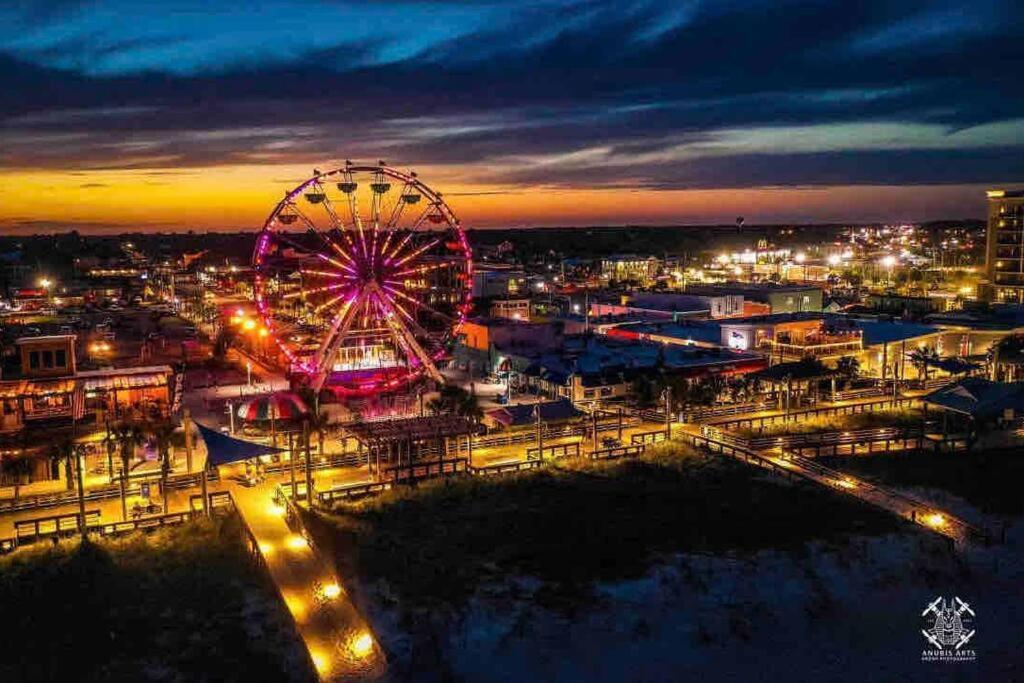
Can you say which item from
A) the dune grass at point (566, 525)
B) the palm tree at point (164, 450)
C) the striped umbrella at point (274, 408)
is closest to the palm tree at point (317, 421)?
the striped umbrella at point (274, 408)

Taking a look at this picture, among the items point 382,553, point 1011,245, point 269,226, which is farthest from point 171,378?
point 1011,245

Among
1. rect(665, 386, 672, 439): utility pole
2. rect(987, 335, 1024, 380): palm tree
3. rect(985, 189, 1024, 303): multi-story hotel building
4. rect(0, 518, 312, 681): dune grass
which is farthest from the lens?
rect(985, 189, 1024, 303): multi-story hotel building

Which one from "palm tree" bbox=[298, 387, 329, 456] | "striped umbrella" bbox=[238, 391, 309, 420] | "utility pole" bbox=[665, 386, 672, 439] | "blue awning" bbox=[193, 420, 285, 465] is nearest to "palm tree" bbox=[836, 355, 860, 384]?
"utility pole" bbox=[665, 386, 672, 439]

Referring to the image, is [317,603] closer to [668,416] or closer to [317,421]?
[317,421]

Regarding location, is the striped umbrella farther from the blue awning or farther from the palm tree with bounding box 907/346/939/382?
the palm tree with bounding box 907/346/939/382

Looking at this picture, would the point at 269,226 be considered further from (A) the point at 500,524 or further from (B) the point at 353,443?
(A) the point at 500,524
